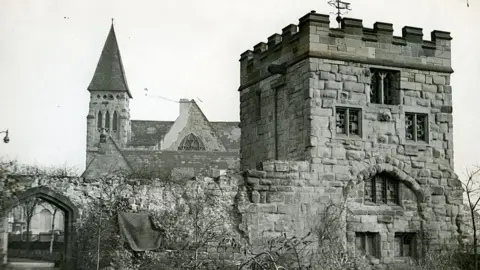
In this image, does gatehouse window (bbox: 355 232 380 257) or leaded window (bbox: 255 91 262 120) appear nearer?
gatehouse window (bbox: 355 232 380 257)

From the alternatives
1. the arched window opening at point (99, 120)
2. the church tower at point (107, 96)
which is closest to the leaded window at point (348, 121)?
the church tower at point (107, 96)

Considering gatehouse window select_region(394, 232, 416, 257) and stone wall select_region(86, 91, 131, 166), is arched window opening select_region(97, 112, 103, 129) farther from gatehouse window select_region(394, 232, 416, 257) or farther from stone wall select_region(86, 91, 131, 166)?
gatehouse window select_region(394, 232, 416, 257)

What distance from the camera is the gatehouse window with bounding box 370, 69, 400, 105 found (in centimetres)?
1981

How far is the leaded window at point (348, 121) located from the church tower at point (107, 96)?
47.9m

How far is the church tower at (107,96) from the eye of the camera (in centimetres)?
6594

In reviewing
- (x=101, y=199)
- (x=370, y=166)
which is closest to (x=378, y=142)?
(x=370, y=166)

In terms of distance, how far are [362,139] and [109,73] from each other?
1965 inches

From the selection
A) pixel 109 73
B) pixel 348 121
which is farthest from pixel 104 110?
pixel 348 121

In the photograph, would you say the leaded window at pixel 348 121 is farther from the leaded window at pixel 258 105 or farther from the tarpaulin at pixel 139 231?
the tarpaulin at pixel 139 231

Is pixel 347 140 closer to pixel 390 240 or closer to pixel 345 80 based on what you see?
pixel 345 80

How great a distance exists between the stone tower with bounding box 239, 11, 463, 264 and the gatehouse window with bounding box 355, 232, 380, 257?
0.03m

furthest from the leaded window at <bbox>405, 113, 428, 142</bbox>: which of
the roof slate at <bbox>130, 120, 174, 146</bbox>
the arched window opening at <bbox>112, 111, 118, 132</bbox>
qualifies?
the arched window opening at <bbox>112, 111, 118, 132</bbox>

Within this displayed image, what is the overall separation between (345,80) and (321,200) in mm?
3245

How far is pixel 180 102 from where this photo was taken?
58219 mm
